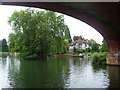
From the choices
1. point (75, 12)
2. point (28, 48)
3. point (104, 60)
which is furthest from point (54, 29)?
point (75, 12)

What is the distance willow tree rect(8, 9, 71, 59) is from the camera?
122 feet

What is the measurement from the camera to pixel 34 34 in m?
38.0

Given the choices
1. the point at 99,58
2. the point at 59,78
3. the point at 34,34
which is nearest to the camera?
the point at 59,78

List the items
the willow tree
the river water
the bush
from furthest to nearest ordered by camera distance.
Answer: the willow tree
the bush
the river water

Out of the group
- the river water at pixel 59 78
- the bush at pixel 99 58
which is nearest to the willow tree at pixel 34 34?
the bush at pixel 99 58

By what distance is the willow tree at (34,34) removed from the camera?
3725cm

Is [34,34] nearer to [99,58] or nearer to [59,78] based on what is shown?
[99,58]

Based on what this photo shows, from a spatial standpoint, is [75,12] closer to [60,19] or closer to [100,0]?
[100,0]

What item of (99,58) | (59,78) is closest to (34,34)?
(99,58)

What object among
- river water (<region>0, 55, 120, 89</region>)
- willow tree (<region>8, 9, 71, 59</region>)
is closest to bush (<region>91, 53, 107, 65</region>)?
river water (<region>0, 55, 120, 89</region>)

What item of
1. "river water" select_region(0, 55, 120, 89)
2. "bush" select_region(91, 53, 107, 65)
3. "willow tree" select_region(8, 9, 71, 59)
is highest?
"willow tree" select_region(8, 9, 71, 59)

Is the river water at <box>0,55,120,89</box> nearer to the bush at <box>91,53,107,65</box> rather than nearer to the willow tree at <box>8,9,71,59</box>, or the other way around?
the bush at <box>91,53,107,65</box>

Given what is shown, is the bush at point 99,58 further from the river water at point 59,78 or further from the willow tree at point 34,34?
the willow tree at point 34,34

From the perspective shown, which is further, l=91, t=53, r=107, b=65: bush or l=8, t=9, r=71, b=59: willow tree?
l=8, t=9, r=71, b=59: willow tree
